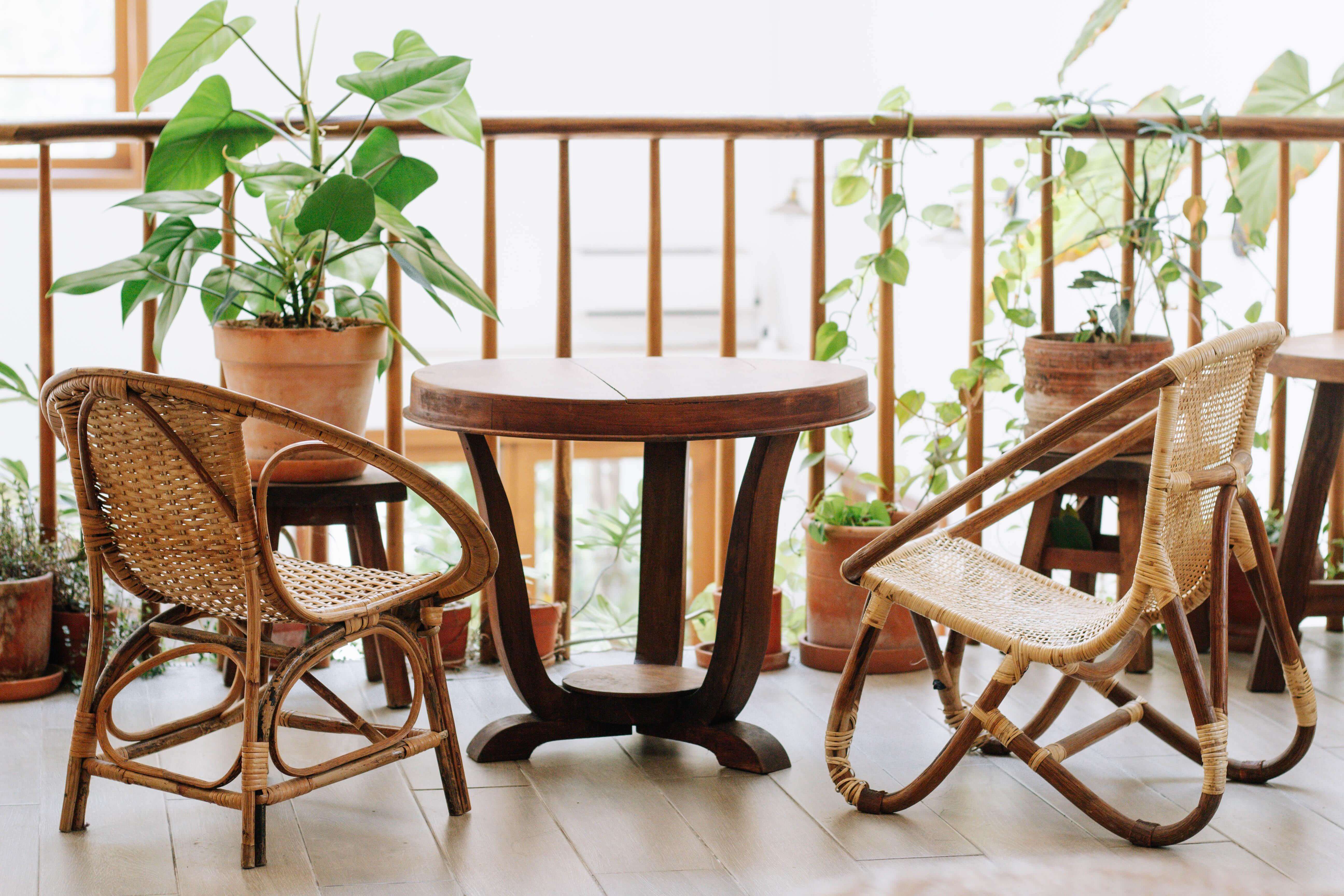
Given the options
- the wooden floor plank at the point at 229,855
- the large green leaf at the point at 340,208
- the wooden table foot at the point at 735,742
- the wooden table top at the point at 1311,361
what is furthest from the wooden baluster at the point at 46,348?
the wooden table top at the point at 1311,361

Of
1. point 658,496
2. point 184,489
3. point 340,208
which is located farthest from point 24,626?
point 658,496

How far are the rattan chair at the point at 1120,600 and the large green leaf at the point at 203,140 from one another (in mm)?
1261

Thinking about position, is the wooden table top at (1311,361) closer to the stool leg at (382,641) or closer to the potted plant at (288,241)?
the potted plant at (288,241)

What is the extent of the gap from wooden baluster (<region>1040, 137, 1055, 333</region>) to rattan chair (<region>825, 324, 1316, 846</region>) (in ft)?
2.91

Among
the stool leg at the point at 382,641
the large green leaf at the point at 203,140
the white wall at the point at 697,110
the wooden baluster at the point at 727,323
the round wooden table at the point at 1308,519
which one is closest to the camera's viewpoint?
the large green leaf at the point at 203,140

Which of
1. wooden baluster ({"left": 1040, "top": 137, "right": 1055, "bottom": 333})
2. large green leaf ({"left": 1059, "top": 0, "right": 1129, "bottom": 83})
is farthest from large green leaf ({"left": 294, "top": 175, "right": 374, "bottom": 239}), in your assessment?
large green leaf ({"left": 1059, "top": 0, "right": 1129, "bottom": 83})

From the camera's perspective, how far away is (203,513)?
1.72m

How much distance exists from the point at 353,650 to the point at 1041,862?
5.09 feet

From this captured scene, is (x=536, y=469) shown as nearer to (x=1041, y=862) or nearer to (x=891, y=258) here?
(x=891, y=258)

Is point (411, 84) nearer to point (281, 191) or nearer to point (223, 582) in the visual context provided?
point (281, 191)

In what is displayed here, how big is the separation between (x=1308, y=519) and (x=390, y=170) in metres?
1.81

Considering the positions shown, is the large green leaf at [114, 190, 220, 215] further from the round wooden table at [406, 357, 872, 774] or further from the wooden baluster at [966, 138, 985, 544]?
the wooden baluster at [966, 138, 985, 544]

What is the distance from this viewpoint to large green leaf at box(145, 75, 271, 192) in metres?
2.22

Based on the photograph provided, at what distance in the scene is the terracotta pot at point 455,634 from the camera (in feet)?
8.54
